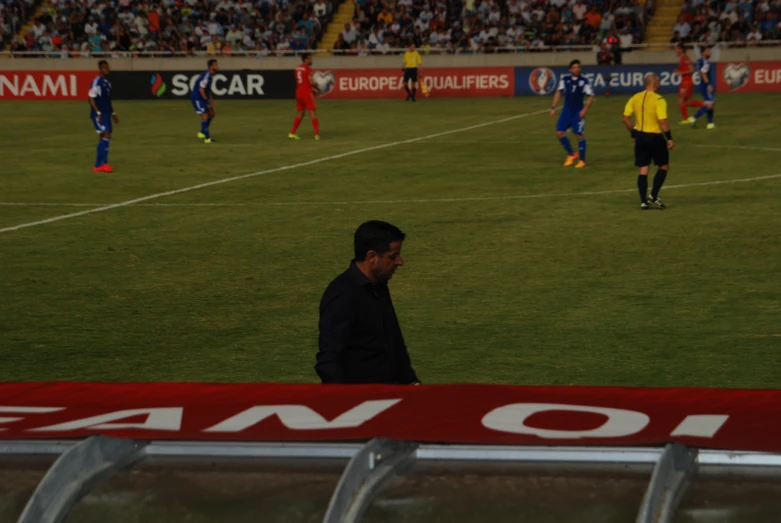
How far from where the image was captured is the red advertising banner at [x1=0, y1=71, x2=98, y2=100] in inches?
1775

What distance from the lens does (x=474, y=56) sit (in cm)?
4484

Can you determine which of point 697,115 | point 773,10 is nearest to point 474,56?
point 773,10

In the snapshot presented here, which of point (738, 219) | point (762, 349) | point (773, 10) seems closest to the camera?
point (762, 349)

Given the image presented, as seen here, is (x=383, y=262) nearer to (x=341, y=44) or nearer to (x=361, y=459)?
(x=361, y=459)

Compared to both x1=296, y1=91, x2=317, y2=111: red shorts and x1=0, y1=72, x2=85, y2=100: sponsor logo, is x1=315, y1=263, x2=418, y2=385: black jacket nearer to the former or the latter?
x1=296, y1=91, x2=317, y2=111: red shorts

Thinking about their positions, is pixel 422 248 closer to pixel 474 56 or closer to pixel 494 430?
pixel 494 430

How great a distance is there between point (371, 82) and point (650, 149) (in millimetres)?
27099

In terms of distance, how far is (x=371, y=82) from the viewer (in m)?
43.8

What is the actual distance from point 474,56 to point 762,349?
3600 cm

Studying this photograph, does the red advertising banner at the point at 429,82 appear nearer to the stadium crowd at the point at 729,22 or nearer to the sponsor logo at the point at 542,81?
the sponsor logo at the point at 542,81

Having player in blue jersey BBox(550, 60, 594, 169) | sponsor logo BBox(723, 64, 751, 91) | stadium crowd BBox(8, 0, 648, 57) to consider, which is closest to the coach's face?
player in blue jersey BBox(550, 60, 594, 169)

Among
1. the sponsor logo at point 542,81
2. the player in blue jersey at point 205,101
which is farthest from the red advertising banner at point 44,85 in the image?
the player in blue jersey at point 205,101

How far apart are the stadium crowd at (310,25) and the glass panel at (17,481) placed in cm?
4335

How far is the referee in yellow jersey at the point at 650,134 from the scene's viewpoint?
56.4ft
